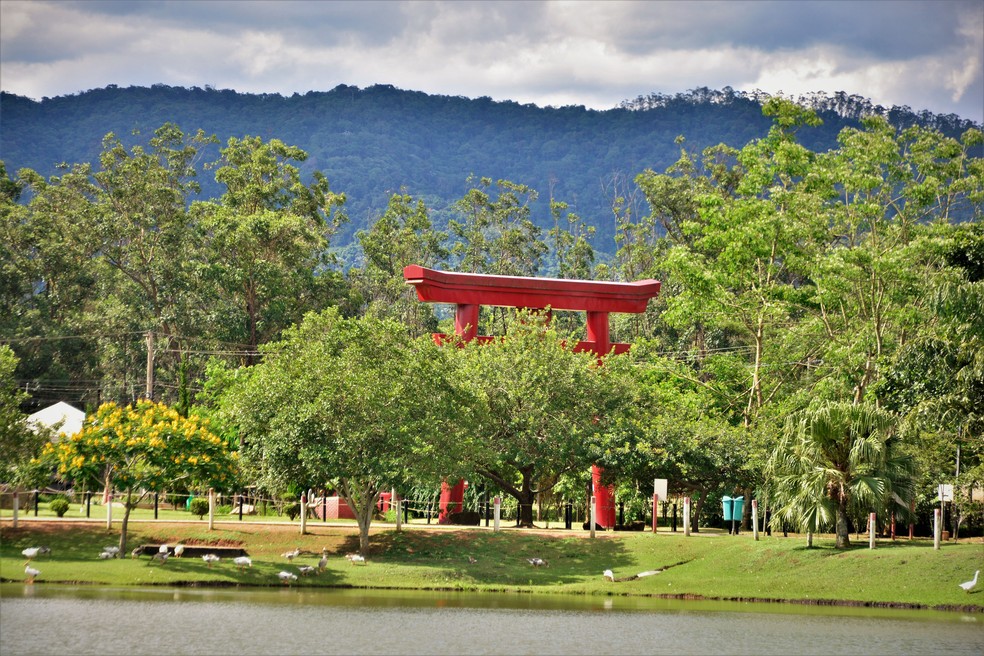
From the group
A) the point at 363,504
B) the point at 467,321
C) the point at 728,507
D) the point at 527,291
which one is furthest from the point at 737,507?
the point at 363,504

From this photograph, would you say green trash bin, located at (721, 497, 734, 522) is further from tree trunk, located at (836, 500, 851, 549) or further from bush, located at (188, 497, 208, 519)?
bush, located at (188, 497, 208, 519)

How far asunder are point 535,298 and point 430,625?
21.0m

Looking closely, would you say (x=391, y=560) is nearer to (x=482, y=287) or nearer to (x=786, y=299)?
(x=482, y=287)

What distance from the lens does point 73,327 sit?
79.3m

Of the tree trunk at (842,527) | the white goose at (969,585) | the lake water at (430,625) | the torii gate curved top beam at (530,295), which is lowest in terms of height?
the lake water at (430,625)

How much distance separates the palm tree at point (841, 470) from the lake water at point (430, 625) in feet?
13.9

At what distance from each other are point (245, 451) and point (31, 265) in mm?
45504

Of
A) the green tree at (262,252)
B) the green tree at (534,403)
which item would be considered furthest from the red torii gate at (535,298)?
the green tree at (262,252)

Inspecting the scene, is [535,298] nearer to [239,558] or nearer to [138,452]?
[239,558]

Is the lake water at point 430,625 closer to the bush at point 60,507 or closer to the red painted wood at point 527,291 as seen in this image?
the bush at point 60,507

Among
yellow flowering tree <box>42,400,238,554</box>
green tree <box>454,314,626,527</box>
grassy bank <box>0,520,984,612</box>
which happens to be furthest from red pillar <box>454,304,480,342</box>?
yellow flowering tree <box>42,400,238,554</box>

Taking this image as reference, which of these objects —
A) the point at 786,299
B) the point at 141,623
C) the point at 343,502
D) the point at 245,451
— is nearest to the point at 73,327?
the point at 343,502

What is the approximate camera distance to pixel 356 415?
38.8 m

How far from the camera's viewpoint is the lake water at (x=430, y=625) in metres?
24.6
